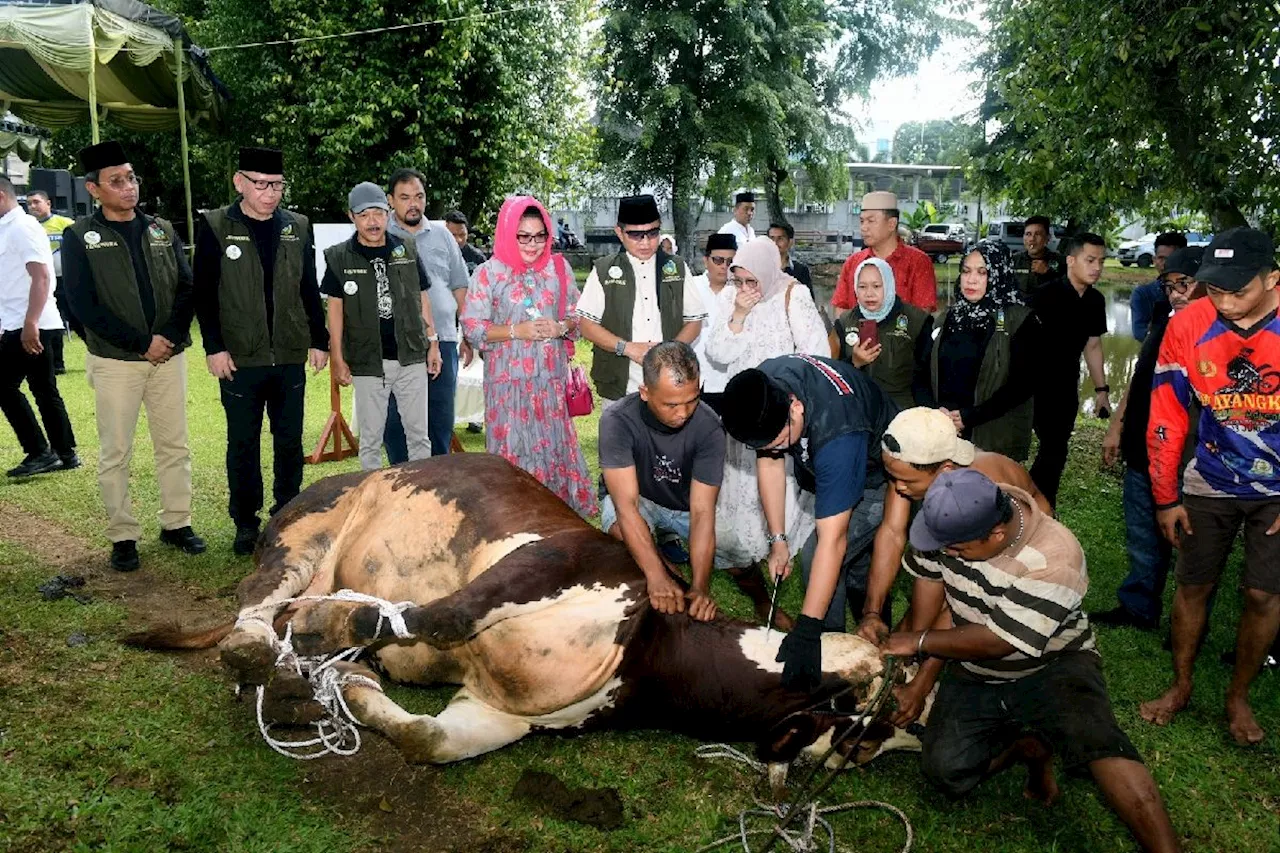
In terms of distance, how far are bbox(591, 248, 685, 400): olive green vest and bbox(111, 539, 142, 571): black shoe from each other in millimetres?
2740

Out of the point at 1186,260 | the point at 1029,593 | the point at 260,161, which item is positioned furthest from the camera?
the point at 260,161

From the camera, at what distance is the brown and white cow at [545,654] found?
10.9 ft

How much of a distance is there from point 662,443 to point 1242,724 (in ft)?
8.46

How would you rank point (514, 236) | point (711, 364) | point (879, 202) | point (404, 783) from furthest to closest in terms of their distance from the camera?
A: 1. point (879, 202)
2. point (711, 364)
3. point (514, 236)
4. point (404, 783)

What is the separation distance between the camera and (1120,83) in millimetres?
6246

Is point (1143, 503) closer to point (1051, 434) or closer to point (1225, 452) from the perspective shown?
point (1051, 434)

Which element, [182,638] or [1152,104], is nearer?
[182,638]

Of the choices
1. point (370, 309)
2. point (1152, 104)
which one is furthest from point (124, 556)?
point (1152, 104)

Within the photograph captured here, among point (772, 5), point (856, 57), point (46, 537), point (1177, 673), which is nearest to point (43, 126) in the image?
point (46, 537)

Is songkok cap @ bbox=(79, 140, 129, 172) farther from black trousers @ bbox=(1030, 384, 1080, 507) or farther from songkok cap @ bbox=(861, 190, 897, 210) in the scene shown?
black trousers @ bbox=(1030, 384, 1080, 507)

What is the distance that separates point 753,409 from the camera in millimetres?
3355

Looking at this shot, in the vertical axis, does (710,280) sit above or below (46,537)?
above

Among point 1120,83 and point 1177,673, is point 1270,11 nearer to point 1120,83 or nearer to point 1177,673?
point 1120,83

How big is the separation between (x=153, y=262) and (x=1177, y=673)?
18.2 feet
